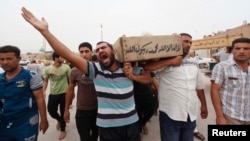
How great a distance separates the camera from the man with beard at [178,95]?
8.68 feet

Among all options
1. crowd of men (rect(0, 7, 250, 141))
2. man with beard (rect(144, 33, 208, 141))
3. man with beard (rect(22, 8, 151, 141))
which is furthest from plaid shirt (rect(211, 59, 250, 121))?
man with beard (rect(22, 8, 151, 141))

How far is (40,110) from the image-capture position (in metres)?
2.77

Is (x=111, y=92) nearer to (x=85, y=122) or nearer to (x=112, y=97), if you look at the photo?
(x=112, y=97)

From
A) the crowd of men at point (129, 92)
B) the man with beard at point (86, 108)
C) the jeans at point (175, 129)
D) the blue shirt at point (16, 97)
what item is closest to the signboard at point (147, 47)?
the crowd of men at point (129, 92)

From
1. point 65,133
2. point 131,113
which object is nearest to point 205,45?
point 65,133

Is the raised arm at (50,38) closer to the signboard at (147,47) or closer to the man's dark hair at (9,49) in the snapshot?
the signboard at (147,47)

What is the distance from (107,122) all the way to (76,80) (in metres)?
1.26

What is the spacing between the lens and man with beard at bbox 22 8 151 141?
2305 millimetres

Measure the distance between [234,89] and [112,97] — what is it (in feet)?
4.92

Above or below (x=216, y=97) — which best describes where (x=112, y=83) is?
above

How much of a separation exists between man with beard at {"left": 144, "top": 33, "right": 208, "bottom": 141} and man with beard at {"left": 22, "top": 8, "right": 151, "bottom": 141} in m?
0.44

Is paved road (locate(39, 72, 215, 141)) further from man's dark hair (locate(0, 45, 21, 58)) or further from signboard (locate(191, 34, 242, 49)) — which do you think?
signboard (locate(191, 34, 242, 49))

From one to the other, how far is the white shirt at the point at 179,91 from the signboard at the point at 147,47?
0.25m

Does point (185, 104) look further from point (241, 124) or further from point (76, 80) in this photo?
point (76, 80)
